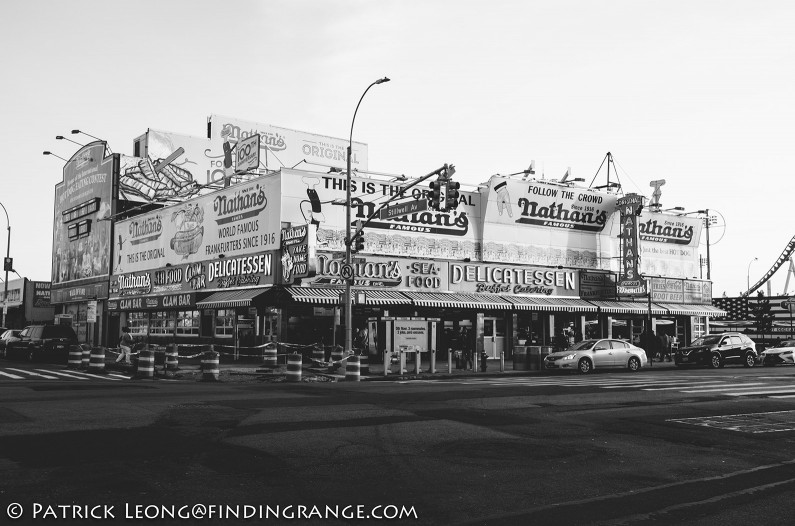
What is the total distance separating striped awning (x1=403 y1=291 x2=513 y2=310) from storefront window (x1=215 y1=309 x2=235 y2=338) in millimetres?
8795

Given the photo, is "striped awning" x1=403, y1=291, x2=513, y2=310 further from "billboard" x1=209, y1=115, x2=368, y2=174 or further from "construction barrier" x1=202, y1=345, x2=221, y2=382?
"billboard" x1=209, y1=115, x2=368, y2=174

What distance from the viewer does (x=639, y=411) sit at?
1539cm

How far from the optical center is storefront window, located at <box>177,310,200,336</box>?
41156mm

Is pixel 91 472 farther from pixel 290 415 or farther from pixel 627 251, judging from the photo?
pixel 627 251

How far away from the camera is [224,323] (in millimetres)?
38969

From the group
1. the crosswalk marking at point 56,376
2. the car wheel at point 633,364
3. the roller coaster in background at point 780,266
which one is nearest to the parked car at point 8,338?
the crosswalk marking at point 56,376

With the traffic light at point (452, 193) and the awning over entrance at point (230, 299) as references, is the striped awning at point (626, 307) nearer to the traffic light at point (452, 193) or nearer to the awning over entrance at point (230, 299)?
the awning over entrance at point (230, 299)

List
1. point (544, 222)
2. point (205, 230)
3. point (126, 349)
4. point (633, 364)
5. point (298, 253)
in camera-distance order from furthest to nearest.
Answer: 1. point (544, 222)
2. point (205, 230)
3. point (298, 253)
4. point (633, 364)
5. point (126, 349)

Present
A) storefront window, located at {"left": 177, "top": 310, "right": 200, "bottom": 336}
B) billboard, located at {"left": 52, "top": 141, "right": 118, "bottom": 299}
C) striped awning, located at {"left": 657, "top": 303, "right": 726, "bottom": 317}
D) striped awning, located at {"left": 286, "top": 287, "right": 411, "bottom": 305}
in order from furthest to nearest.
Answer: billboard, located at {"left": 52, "top": 141, "right": 118, "bottom": 299}, striped awning, located at {"left": 657, "top": 303, "right": 726, "bottom": 317}, storefront window, located at {"left": 177, "top": 310, "right": 200, "bottom": 336}, striped awning, located at {"left": 286, "top": 287, "right": 411, "bottom": 305}

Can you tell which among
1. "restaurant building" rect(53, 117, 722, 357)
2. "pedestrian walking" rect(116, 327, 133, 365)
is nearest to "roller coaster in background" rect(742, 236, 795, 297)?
"restaurant building" rect(53, 117, 722, 357)

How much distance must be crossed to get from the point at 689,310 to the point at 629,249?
6.41m

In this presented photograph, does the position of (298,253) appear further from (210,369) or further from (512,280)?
(512,280)

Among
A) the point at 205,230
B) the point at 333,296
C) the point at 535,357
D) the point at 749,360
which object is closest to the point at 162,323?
the point at 205,230

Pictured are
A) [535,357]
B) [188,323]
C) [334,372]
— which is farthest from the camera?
[188,323]
